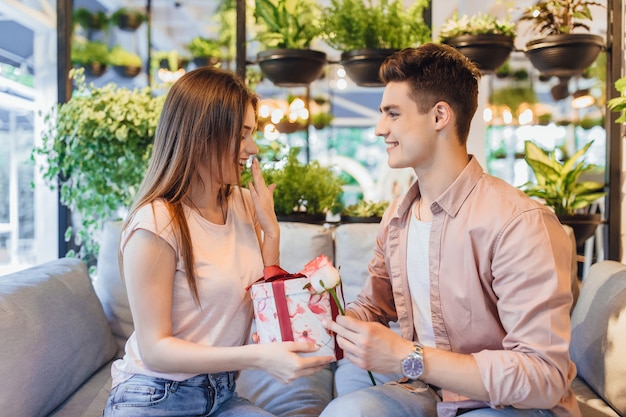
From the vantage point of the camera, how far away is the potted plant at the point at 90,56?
13.1 feet

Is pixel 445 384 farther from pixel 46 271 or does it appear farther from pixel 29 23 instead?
pixel 29 23

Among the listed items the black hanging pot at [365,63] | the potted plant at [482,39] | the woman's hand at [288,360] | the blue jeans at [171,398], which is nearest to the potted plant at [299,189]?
the black hanging pot at [365,63]

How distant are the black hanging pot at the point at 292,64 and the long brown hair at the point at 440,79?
4.39 ft

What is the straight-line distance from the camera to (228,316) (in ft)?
5.28

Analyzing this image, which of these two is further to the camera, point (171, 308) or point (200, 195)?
point (200, 195)

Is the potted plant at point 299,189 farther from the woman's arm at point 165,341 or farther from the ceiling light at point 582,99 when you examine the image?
the ceiling light at point 582,99

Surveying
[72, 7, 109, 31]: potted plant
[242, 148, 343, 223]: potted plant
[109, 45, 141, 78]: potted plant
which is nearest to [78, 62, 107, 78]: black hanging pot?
A: [109, 45, 141, 78]: potted plant

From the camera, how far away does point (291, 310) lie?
4.74 feet

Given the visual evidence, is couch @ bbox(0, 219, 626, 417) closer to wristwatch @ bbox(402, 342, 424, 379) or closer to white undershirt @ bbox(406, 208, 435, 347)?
white undershirt @ bbox(406, 208, 435, 347)

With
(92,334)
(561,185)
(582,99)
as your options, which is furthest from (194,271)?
(582,99)

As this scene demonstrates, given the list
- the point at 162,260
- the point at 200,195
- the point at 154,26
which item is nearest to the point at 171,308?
the point at 162,260

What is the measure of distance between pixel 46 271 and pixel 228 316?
102 cm

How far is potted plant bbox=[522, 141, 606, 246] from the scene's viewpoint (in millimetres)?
2945

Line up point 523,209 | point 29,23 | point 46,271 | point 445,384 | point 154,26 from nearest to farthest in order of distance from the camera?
point 445,384, point 523,209, point 46,271, point 29,23, point 154,26
